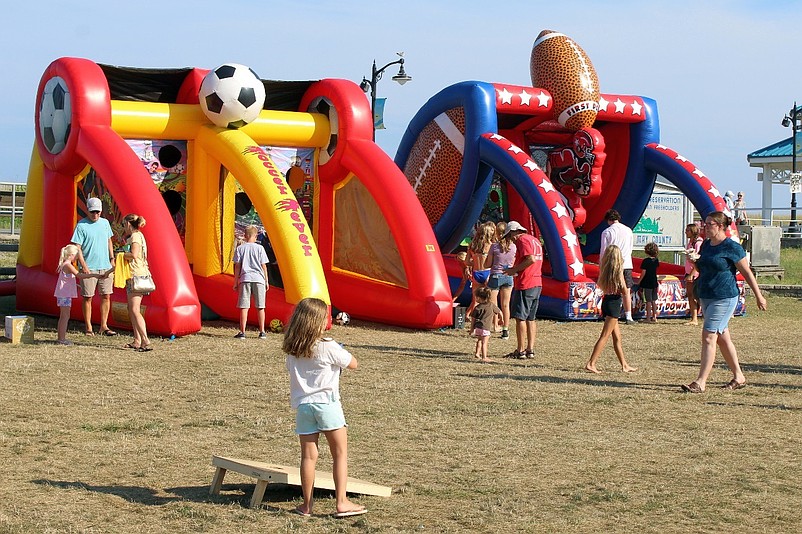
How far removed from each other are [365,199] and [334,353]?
357 inches

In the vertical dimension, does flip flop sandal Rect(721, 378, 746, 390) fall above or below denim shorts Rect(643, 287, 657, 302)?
below

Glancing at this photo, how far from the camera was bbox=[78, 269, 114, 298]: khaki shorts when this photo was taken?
12.2 m

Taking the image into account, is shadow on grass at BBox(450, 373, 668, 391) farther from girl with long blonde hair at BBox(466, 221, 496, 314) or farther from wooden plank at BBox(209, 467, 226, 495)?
wooden plank at BBox(209, 467, 226, 495)

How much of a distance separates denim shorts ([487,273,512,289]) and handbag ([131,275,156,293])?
3653 mm

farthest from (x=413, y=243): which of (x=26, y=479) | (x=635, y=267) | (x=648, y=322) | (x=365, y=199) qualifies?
(x=26, y=479)

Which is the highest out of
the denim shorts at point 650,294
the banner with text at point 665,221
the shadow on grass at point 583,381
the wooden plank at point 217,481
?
the banner with text at point 665,221

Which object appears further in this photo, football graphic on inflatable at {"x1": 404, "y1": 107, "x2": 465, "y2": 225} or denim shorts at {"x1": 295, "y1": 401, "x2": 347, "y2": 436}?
football graphic on inflatable at {"x1": 404, "y1": 107, "x2": 465, "y2": 225}

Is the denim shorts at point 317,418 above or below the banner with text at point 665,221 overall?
below

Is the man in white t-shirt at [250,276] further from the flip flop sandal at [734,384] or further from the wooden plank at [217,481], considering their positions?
the wooden plank at [217,481]

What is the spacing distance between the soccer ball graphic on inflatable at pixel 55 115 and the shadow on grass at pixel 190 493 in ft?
26.2

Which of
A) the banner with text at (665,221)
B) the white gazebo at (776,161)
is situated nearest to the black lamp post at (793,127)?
A: the white gazebo at (776,161)

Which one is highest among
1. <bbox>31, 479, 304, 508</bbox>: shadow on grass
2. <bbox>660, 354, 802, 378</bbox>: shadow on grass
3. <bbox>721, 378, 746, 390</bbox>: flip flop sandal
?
<bbox>660, 354, 802, 378</bbox>: shadow on grass

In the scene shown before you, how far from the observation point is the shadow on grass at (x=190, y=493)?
5.75 m

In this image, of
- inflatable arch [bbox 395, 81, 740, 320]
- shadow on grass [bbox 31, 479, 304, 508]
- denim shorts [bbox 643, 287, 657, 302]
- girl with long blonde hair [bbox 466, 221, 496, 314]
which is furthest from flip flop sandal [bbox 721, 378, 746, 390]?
denim shorts [bbox 643, 287, 657, 302]
